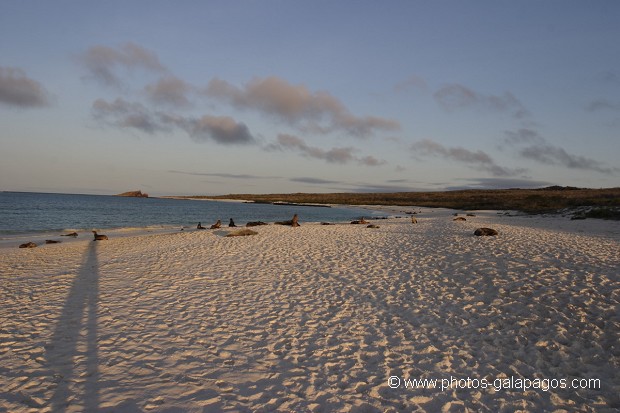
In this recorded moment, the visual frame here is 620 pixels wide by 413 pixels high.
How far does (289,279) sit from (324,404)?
679 cm

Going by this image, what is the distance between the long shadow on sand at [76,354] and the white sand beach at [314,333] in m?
0.03

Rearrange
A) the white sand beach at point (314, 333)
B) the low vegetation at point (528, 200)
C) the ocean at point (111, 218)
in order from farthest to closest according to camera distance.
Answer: the low vegetation at point (528, 200)
the ocean at point (111, 218)
the white sand beach at point (314, 333)

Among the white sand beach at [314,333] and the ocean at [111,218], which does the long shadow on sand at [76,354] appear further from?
the ocean at [111,218]

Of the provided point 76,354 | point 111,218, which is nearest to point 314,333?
point 76,354

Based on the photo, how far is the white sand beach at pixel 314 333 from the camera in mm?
5410

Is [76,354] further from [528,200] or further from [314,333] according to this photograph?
[528,200]

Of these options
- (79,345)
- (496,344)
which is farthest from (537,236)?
(79,345)

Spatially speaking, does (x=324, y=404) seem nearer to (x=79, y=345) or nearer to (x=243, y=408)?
(x=243, y=408)

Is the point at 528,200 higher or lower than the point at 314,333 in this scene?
higher

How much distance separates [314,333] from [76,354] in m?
4.59

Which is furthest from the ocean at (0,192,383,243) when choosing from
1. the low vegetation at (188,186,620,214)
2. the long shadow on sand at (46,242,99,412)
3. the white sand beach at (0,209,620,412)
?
the low vegetation at (188,186,620,214)

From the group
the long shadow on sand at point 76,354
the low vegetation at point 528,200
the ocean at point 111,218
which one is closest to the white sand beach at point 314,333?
the long shadow on sand at point 76,354

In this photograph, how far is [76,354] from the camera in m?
6.53

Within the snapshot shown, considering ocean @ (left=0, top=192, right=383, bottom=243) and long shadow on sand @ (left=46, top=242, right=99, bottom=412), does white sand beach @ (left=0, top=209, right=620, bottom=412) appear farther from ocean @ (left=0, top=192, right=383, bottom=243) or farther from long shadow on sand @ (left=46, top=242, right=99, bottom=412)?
ocean @ (left=0, top=192, right=383, bottom=243)
